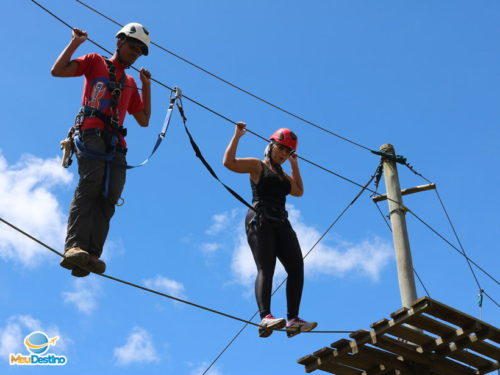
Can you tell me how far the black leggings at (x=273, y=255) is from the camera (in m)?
6.94

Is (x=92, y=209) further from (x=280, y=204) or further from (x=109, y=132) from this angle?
(x=280, y=204)

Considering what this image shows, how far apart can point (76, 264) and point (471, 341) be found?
390cm

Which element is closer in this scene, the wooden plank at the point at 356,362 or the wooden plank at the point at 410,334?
the wooden plank at the point at 410,334

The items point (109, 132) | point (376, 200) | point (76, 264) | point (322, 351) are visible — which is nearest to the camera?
point (76, 264)

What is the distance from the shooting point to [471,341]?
7547 mm

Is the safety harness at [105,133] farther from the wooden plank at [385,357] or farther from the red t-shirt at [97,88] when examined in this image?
the wooden plank at [385,357]

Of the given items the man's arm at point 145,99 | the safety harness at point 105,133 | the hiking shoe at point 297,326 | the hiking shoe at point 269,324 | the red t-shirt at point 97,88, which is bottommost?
the hiking shoe at point 269,324

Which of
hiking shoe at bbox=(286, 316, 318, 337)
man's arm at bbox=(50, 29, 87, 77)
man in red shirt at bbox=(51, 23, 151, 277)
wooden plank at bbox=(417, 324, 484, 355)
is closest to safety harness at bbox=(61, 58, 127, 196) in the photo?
man in red shirt at bbox=(51, 23, 151, 277)

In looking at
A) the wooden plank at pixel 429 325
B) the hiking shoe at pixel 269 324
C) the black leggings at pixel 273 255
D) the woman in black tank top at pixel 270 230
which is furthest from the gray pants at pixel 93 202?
the wooden plank at pixel 429 325

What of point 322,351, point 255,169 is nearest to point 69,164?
point 255,169

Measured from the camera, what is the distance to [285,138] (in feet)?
24.7

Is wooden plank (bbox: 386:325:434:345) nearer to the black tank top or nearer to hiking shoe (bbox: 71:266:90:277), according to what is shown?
the black tank top

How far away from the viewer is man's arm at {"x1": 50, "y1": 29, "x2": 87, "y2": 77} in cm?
634

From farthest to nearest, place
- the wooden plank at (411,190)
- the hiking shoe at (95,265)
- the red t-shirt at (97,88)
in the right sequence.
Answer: the wooden plank at (411,190), the red t-shirt at (97,88), the hiking shoe at (95,265)
